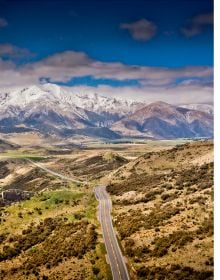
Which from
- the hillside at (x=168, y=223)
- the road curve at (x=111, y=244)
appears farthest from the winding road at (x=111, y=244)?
the hillside at (x=168, y=223)

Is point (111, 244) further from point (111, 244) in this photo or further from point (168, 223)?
point (168, 223)

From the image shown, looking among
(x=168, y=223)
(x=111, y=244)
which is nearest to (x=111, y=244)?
(x=111, y=244)

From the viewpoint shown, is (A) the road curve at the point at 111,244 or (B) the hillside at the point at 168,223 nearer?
(B) the hillside at the point at 168,223

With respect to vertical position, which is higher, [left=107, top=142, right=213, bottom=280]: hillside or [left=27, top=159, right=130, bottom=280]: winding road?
[left=107, top=142, right=213, bottom=280]: hillside

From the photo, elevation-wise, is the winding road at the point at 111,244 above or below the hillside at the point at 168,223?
below

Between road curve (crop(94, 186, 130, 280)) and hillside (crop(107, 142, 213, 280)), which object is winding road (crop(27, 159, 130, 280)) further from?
hillside (crop(107, 142, 213, 280))

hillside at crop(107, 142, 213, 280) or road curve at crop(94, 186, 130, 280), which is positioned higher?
hillside at crop(107, 142, 213, 280)

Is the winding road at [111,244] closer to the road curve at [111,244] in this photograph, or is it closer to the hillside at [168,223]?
→ the road curve at [111,244]

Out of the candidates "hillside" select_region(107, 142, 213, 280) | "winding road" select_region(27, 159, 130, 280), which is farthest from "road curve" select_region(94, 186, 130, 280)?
"hillside" select_region(107, 142, 213, 280)

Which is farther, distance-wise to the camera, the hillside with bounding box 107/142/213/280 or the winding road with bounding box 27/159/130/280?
the winding road with bounding box 27/159/130/280
